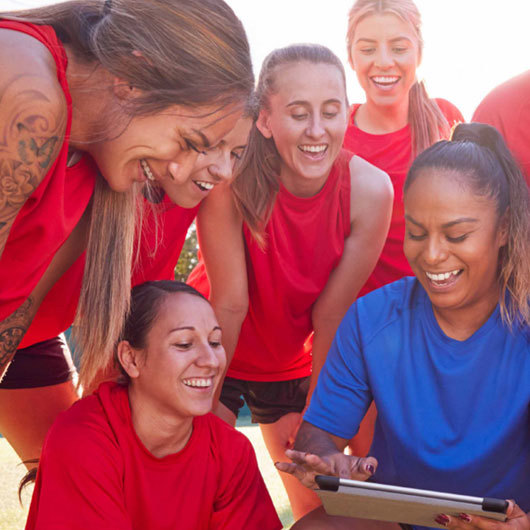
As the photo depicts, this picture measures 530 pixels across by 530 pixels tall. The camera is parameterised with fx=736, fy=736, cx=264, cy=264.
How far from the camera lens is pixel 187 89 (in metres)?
1.81

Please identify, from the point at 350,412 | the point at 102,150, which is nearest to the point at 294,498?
the point at 350,412

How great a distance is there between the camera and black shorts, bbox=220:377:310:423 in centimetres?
309

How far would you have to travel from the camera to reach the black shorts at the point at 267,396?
10.1ft

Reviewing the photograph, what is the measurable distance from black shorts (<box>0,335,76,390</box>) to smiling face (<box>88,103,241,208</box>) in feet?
3.03

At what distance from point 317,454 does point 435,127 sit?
174 cm

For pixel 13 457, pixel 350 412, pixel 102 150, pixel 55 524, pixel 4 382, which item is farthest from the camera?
pixel 13 457

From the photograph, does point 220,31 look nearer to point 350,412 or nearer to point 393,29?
point 350,412

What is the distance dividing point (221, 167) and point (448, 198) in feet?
2.15

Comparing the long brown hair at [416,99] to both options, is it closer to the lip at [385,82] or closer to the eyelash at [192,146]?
the lip at [385,82]

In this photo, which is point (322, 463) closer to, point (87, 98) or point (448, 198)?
point (448, 198)

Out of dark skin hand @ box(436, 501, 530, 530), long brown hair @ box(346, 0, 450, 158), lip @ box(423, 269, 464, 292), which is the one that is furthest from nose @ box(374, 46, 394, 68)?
dark skin hand @ box(436, 501, 530, 530)

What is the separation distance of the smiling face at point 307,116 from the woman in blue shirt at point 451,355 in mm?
560

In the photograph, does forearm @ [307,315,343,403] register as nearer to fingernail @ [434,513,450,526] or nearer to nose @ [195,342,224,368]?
nose @ [195,342,224,368]

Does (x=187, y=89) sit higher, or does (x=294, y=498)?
(x=187, y=89)
